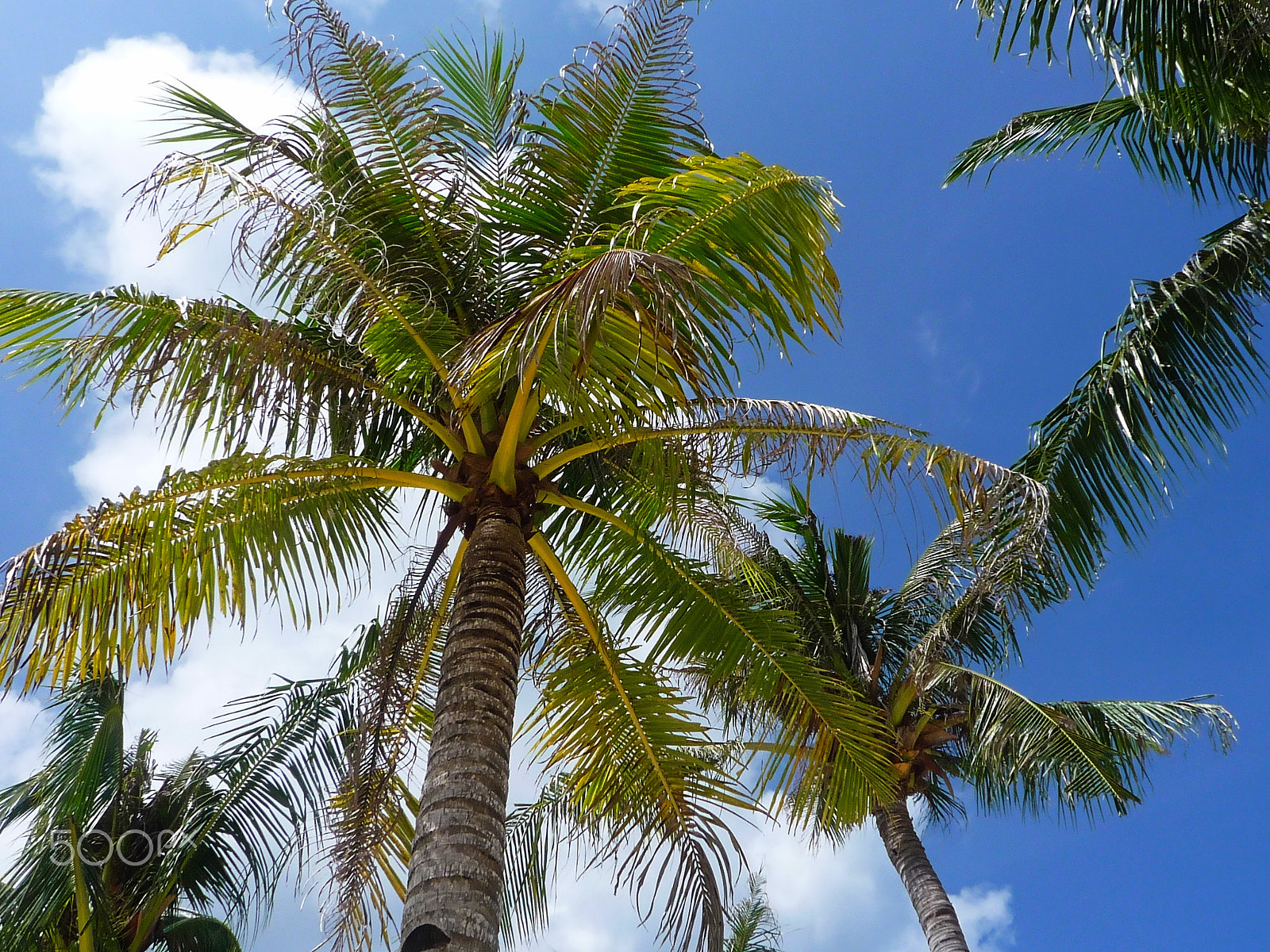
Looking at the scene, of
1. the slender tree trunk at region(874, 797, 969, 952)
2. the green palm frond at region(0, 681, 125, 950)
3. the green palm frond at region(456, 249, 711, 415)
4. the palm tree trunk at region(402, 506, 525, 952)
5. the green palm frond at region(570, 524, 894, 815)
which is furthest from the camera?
the slender tree trunk at region(874, 797, 969, 952)

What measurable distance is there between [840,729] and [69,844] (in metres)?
6.73

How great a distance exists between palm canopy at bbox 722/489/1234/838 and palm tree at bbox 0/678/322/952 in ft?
15.6

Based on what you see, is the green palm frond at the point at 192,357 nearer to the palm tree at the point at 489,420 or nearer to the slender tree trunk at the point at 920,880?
the palm tree at the point at 489,420

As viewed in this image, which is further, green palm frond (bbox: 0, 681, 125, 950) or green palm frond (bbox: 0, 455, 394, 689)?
green palm frond (bbox: 0, 681, 125, 950)

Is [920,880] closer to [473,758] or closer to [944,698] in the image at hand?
[944,698]

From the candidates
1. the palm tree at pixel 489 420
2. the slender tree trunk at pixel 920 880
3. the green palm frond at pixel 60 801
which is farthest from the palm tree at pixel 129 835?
the slender tree trunk at pixel 920 880

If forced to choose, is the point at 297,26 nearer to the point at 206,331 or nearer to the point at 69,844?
the point at 206,331

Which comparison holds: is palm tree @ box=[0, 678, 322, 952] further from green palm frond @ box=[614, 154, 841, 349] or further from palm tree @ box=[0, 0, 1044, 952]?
green palm frond @ box=[614, 154, 841, 349]

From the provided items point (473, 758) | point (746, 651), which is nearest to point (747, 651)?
point (746, 651)

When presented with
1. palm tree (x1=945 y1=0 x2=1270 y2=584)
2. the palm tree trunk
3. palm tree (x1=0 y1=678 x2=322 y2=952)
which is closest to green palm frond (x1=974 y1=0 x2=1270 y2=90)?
palm tree (x1=945 y1=0 x2=1270 y2=584)

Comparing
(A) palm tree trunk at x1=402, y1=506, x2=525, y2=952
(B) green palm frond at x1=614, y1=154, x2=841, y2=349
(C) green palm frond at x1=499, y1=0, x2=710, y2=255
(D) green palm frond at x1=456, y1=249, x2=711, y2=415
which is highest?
(C) green palm frond at x1=499, y1=0, x2=710, y2=255

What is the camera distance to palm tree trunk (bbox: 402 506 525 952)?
4.48 meters

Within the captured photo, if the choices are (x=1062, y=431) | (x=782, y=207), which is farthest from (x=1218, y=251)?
(x=782, y=207)

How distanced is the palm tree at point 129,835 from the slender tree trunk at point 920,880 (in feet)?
20.1
